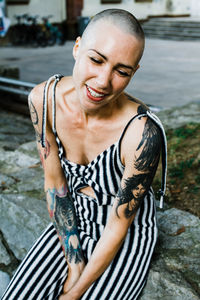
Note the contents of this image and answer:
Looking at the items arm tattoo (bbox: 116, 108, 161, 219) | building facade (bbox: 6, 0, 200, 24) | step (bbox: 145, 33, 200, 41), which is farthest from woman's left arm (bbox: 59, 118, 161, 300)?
step (bbox: 145, 33, 200, 41)

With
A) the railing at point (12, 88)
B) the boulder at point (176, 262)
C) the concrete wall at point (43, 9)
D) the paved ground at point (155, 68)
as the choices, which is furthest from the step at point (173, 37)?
the boulder at point (176, 262)

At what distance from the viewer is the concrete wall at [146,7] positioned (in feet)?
56.8

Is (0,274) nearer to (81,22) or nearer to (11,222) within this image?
(11,222)

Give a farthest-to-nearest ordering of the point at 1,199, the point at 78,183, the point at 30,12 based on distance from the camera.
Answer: the point at 30,12
the point at 1,199
the point at 78,183

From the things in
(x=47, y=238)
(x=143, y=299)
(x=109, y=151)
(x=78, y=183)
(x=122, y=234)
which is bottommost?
(x=143, y=299)

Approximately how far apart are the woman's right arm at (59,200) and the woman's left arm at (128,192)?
0.16 meters

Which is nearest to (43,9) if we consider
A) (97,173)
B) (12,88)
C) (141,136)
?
(12,88)

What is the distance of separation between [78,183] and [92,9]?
56.1 ft

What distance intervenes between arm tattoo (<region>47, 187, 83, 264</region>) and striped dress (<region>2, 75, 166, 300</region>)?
0.04m

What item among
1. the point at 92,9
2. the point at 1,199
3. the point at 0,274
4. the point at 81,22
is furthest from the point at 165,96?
the point at 92,9

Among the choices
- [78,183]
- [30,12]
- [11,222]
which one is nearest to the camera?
[78,183]

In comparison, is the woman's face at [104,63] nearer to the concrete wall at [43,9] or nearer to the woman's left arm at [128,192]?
the woman's left arm at [128,192]

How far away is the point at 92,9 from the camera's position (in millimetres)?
17344

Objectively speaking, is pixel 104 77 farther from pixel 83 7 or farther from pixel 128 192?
pixel 83 7
